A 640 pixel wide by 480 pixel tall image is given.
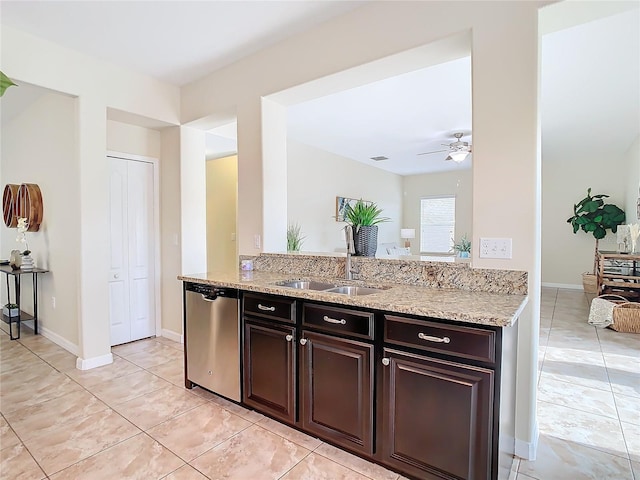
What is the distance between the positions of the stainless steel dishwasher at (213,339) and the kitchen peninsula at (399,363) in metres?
0.09

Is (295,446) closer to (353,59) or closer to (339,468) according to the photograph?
(339,468)

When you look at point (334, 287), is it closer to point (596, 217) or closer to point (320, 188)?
point (320, 188)

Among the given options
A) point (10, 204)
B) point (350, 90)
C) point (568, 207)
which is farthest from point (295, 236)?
point (568, 207)

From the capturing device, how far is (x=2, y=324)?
4.58m

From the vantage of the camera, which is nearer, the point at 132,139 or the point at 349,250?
the point at 349,250

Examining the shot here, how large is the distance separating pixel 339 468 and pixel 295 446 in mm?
307

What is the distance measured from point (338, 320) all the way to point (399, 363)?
0.38 metres

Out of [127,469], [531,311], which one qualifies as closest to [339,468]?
[127,469]

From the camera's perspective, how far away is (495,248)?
2.00m

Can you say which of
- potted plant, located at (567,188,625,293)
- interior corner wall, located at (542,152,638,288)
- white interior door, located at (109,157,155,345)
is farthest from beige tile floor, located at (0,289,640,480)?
interior corner wall, located at (542,152,638,288)

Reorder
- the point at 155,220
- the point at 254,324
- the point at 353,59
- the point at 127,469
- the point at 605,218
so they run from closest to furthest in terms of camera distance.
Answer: the point at 127,469 < the point at 254,324 < the point at 353,59 < the point at 155,220 < the point at 605,218

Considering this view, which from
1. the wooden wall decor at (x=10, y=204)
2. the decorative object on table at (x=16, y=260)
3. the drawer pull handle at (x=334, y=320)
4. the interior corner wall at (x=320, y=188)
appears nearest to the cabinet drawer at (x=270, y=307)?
the drawer pull handle at (x=334, y=320)

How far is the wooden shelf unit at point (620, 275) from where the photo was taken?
5008mm

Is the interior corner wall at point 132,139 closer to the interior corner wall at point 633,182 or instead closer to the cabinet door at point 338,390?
the cabinet door at point 338,390
